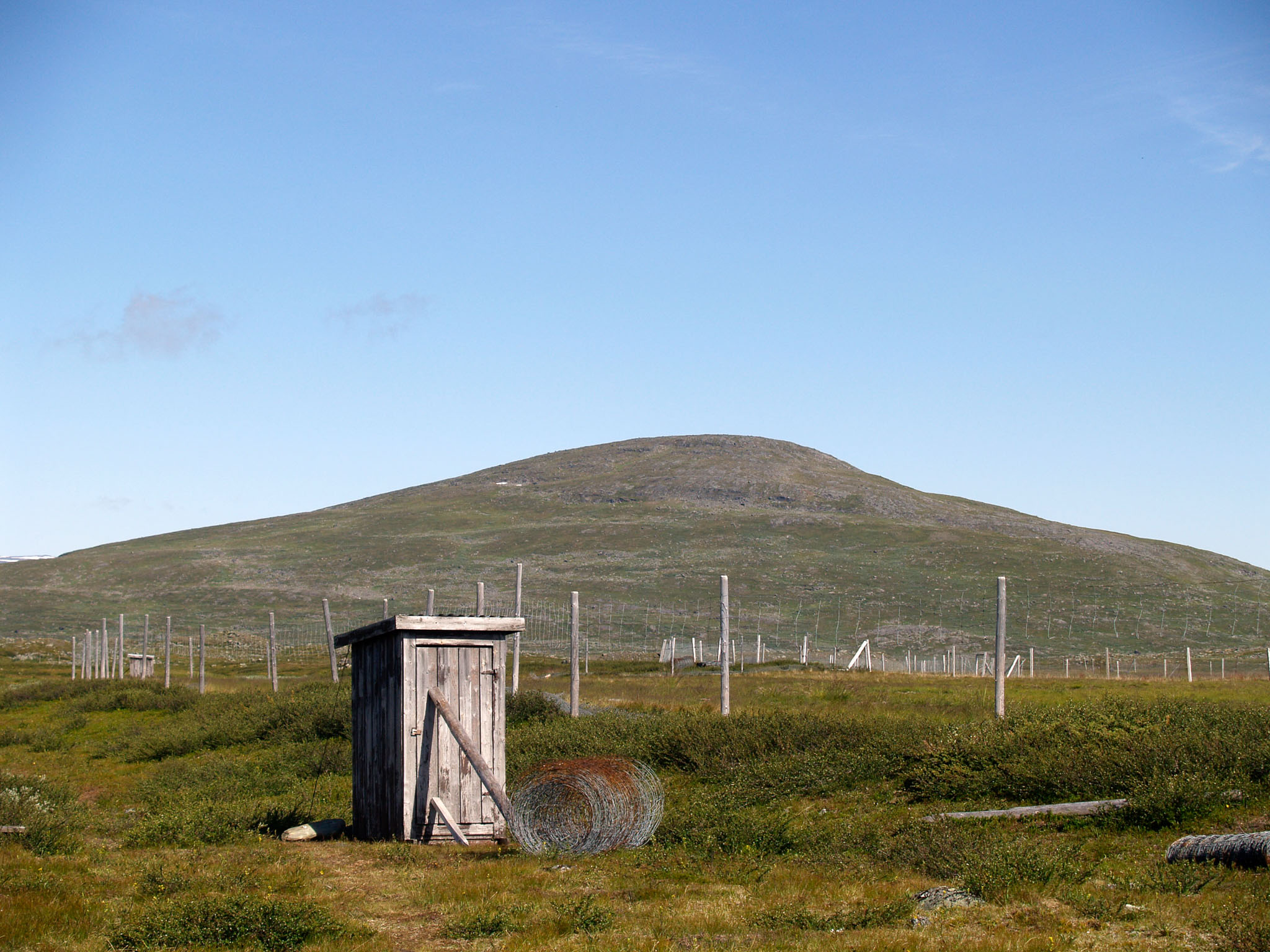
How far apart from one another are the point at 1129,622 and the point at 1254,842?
299ft

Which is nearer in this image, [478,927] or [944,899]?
[478,927]

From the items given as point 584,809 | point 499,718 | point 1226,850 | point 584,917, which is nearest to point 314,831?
point 499,718

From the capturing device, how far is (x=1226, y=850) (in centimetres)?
905

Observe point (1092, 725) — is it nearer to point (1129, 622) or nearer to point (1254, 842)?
point (1254, 842)

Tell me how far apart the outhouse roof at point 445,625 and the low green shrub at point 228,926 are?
14.7ft

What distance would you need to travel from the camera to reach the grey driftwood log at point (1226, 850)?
889cm

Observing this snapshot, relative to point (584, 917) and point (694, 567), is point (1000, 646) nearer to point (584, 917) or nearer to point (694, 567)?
point (584, 917)

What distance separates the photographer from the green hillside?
97438mm

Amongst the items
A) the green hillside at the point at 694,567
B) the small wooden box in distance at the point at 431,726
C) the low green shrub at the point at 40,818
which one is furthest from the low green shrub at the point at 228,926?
the green hillside at the point at 694,567

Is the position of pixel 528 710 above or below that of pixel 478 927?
below

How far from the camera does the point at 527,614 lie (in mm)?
90750

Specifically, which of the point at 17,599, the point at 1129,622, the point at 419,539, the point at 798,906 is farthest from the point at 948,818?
the point at 419,539

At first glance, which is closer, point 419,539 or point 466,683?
point 466,683

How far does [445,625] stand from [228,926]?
17.0 ft
